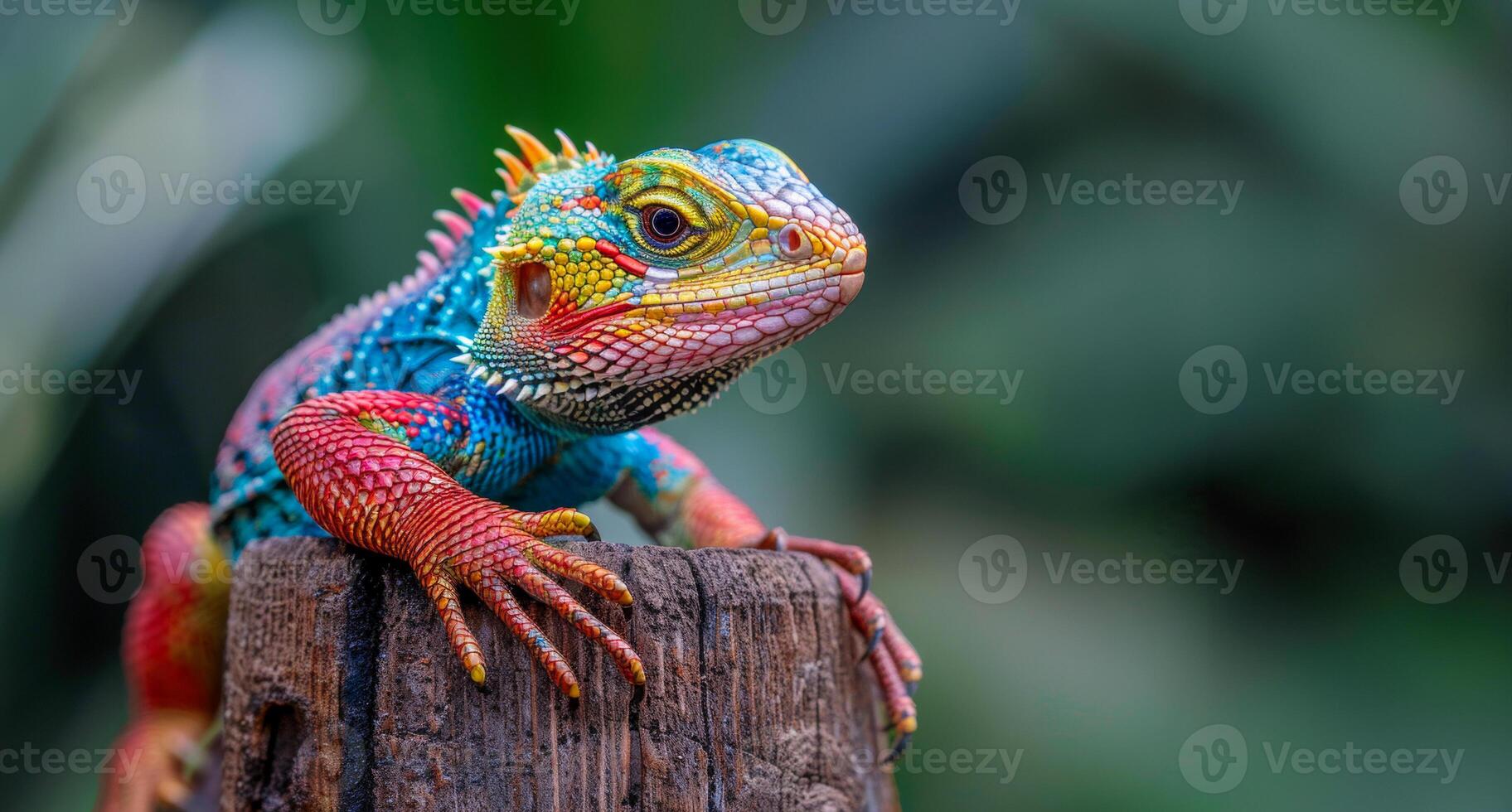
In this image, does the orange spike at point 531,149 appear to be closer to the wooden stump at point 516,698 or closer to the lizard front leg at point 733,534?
the lizard front leg at point 733,534

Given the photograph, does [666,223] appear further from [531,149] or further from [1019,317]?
[1019,317]

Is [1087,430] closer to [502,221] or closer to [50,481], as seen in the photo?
[502,221]

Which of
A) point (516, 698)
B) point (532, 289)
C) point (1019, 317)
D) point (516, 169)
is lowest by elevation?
point (516, 698)

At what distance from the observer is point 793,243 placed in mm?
2715

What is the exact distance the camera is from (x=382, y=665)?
7.87ft

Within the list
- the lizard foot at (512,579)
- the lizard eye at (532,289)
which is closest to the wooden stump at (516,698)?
the lizard foot at (512,579)

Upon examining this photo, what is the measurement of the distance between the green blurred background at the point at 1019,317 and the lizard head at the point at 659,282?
14.0ft

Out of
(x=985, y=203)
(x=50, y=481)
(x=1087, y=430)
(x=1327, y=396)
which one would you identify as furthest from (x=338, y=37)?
(x=1327, y=396)

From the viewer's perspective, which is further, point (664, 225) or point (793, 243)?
point (664, 225)

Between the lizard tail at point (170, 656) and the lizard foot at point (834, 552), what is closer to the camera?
the lizard foot at point (834, 552)

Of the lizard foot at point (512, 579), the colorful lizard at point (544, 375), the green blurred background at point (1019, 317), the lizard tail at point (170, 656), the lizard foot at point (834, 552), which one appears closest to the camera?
the lizard foot at point (512, 579)

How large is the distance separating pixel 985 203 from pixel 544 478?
211 inches

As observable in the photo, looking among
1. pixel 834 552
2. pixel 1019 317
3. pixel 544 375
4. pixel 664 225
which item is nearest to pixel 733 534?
pixel 834 552

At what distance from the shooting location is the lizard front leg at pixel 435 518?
7.44 feet
